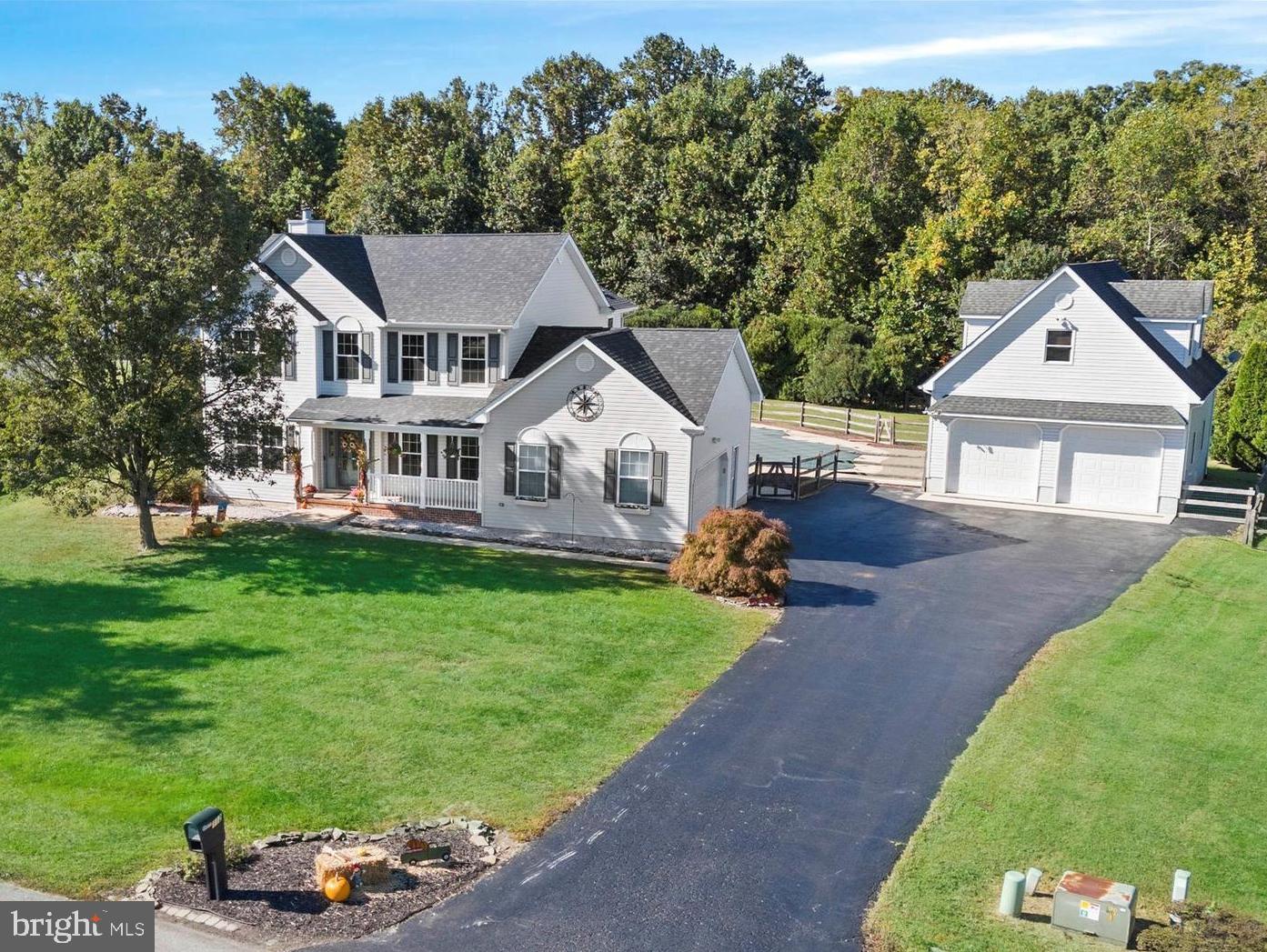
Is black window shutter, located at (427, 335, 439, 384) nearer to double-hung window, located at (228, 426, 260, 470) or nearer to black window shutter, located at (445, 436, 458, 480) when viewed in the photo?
black window shutter, located at (445, 436, 458, 480)

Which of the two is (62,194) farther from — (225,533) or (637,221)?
(637,221)

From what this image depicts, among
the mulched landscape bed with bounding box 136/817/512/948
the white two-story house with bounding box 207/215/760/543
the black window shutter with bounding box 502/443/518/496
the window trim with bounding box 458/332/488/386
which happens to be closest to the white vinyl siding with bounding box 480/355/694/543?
the white two-story house with bounding box 207/215/760/543

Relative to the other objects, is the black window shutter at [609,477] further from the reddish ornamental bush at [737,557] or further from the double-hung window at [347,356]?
the double-hung window at [347,356]

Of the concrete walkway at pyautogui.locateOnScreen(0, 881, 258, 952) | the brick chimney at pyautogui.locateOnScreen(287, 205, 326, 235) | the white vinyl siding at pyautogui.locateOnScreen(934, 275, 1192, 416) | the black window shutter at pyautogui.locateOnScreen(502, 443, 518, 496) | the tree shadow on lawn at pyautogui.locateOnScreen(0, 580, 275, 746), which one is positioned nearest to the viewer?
the concrete walkway at pyautogui.locateOnScreen(0, 881, 258, 952)

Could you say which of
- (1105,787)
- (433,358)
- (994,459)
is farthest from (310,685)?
(994,459)

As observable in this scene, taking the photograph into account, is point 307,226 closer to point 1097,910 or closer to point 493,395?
point 493,395

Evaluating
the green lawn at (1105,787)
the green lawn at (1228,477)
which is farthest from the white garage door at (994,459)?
the green lawn at (1105,787)
